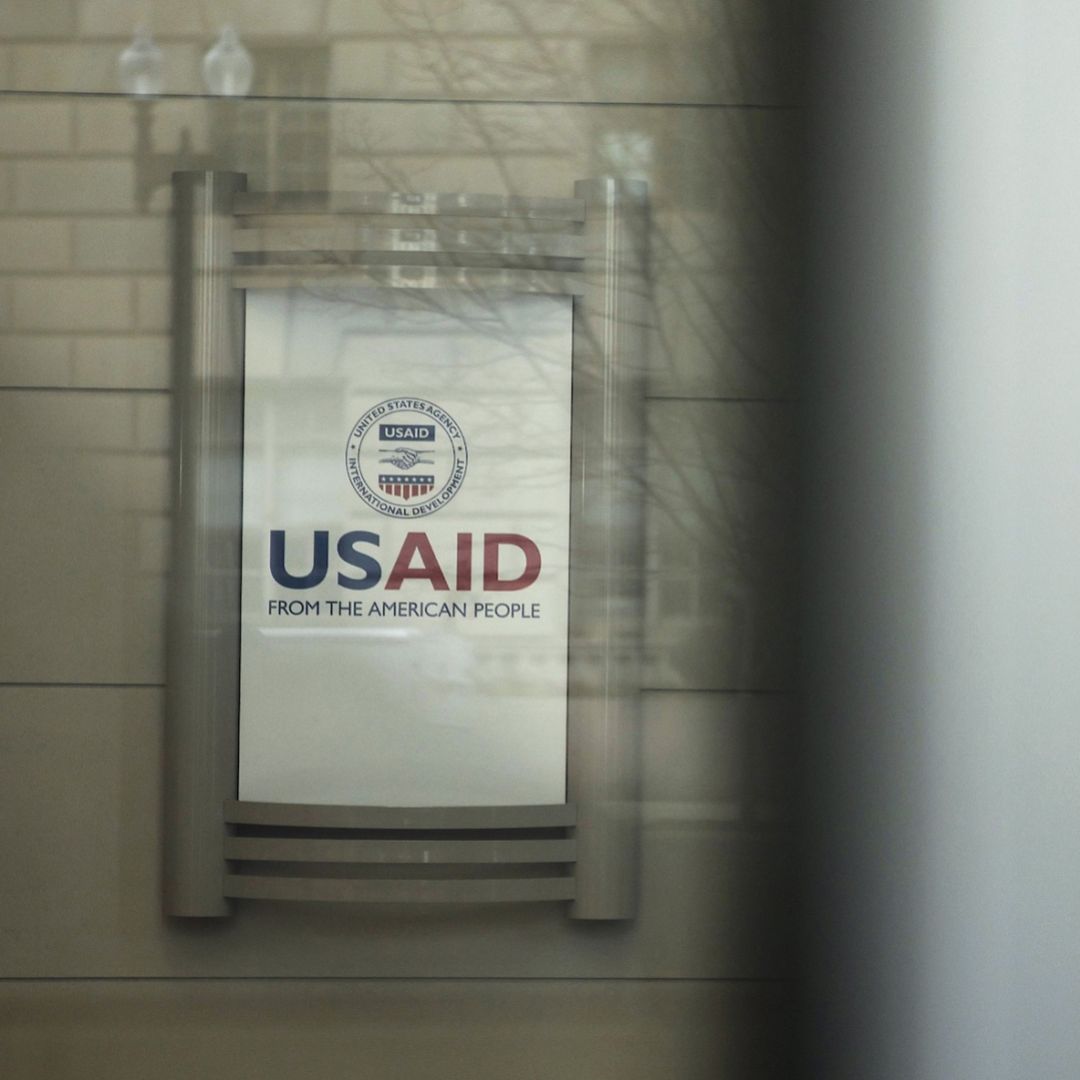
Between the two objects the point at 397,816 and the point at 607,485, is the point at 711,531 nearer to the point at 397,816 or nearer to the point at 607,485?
the point at 607,485

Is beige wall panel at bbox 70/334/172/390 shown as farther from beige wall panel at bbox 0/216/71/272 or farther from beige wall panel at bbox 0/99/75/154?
beige wall panel at bbox 0/99/75/154

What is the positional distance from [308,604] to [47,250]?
0.42 meters

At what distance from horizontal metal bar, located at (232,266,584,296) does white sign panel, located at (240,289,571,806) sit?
0.01 m

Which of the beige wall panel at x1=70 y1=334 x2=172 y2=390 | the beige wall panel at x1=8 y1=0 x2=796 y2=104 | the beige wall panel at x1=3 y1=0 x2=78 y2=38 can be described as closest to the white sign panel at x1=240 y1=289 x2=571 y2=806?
the beige wall panel at x1=70 y1=334 x2=172 y2=390

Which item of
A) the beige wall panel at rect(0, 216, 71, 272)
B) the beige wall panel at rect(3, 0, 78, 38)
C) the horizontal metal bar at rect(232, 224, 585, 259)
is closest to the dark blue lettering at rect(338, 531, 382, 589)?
the horizontal metal bar at rect(232, 224, 585, 259)

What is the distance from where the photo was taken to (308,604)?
44.8 inches

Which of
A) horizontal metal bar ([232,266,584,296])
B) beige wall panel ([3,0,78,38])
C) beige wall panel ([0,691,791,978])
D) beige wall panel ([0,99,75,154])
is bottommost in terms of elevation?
beige wall panel ([0,691,791,978])

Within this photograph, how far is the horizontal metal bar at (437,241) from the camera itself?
1138 mm

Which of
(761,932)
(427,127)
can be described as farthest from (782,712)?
(427,127)

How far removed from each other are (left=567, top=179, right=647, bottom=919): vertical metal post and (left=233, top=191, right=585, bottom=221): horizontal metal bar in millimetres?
31

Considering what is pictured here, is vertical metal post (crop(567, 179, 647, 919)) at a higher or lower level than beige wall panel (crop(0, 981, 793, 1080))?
higher

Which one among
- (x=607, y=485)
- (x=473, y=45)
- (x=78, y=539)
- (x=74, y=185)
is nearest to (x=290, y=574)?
(x=78, y=539)

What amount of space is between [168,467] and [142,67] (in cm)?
38

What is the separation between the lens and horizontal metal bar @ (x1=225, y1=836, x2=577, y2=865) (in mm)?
1153
